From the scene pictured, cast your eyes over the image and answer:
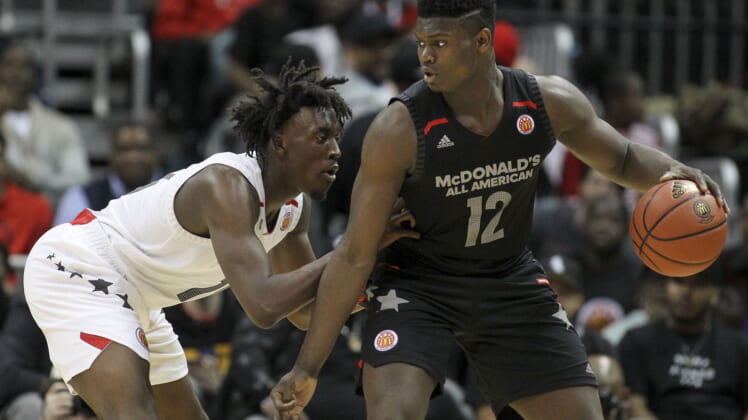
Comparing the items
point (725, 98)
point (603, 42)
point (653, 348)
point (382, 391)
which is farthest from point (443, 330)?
point (603, 42)

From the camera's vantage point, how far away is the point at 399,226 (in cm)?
500

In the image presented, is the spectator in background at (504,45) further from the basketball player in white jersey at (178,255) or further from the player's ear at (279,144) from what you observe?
the player's ear at (279,144)

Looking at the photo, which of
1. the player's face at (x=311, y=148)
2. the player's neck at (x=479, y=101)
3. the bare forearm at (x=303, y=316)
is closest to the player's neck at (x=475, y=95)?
the player's neck at (x=479, y=101)

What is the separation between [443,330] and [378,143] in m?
0.81

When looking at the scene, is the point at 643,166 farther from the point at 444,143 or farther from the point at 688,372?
the point at 688,372

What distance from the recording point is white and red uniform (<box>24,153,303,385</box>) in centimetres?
498

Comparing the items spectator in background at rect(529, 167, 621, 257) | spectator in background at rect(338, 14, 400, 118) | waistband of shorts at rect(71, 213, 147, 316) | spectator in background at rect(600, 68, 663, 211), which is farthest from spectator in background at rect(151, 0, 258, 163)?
waistband of shorts at rect(71, 213, 147, 316)

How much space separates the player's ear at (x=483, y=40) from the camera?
15.8ft

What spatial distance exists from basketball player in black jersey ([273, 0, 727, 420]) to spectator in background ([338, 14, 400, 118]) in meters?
3.67

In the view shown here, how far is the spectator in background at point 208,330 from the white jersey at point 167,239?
2.48 metres

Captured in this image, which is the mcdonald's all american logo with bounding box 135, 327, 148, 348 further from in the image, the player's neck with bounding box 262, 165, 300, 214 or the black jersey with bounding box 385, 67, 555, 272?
the black jersey with bounding box 385, 67, 555, 272

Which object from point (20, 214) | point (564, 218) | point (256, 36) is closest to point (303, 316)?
point (20, 214)

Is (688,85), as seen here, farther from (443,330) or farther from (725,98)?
(443,330)

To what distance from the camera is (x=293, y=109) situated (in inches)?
200
